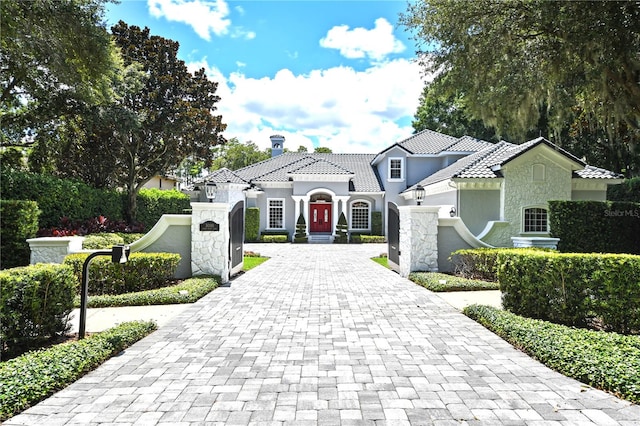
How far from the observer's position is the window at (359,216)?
26688 mm

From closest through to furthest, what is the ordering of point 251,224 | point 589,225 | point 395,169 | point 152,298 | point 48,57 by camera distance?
point 152,298 < point 48,57 < point 589,225 < point 251,224 < point 395,169

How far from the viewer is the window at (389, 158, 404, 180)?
26.6 meters

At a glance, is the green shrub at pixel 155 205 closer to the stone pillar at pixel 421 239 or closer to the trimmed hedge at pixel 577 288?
the stone pillar at pixel 421 239

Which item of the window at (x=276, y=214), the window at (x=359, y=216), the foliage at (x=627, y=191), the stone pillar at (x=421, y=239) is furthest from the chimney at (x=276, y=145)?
the stone pillar at (x=421, y=239)

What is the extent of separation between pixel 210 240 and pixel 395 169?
19076 mm

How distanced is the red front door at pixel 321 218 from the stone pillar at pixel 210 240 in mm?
Result: 16766

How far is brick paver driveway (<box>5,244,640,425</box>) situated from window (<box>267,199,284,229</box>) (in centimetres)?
1957

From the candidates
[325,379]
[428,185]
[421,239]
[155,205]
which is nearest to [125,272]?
[325,379]

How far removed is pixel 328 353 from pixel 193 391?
5.59 ft

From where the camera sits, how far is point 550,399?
11.5 ft

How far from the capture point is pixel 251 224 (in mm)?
24828

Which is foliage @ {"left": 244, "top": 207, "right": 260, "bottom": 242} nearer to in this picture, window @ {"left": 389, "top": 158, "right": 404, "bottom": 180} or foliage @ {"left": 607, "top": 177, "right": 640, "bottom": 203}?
window @ {"left": 389, "top": 158, "right": 404, "bottom": 180}

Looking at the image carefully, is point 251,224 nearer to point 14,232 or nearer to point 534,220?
point 14,232

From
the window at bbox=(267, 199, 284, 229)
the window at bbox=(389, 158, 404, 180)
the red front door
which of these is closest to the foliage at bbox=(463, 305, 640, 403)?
the red front door
